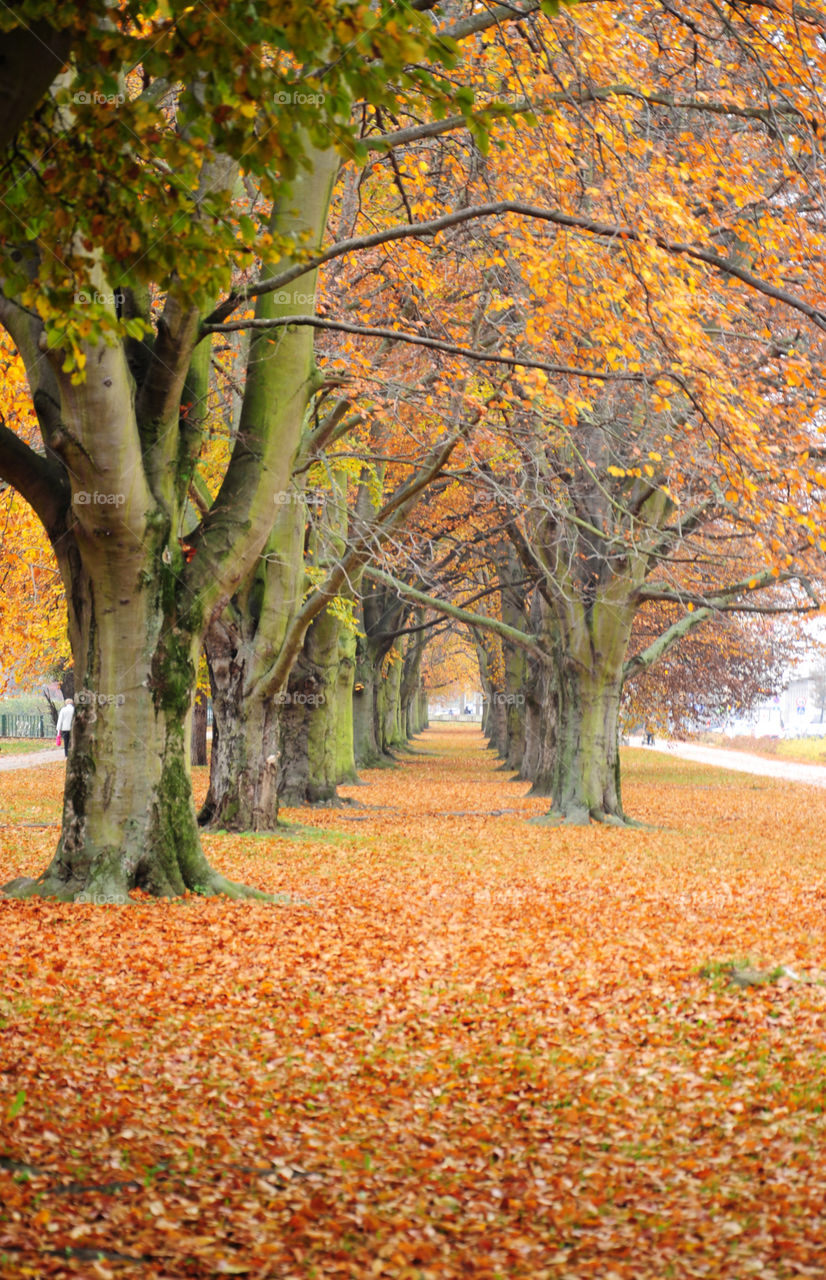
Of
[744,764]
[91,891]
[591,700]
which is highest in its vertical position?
[591,700]

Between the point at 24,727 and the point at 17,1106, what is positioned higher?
the point at 24,727

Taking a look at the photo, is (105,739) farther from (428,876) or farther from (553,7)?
(553,7)

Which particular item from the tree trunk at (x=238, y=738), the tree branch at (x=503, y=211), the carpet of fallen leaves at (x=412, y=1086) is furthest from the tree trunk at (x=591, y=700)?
the tree branch at (x=503, y=211)

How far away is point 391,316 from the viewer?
42.7 feet

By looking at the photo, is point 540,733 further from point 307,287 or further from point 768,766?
point 768,766

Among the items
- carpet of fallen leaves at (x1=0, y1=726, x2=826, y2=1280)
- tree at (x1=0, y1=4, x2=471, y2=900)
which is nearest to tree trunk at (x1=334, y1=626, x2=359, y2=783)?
carpet of fallen leaves at (x1=0, y1=726, x2=826, y2=1280)

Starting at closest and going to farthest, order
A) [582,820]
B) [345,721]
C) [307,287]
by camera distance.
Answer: [307,287], [582,820], [345,721]

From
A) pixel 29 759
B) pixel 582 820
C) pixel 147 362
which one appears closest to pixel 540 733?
pixel 582 820

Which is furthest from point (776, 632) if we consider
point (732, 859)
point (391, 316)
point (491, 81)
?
point (491, 81)

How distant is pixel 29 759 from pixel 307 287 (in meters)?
26.9

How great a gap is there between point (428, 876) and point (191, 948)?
442 centimetres

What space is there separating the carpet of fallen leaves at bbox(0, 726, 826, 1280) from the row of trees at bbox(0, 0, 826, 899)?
1.82 m

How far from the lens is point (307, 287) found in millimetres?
9672

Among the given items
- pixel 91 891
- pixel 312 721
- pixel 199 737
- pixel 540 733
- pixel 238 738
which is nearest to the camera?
pixel 91 891
